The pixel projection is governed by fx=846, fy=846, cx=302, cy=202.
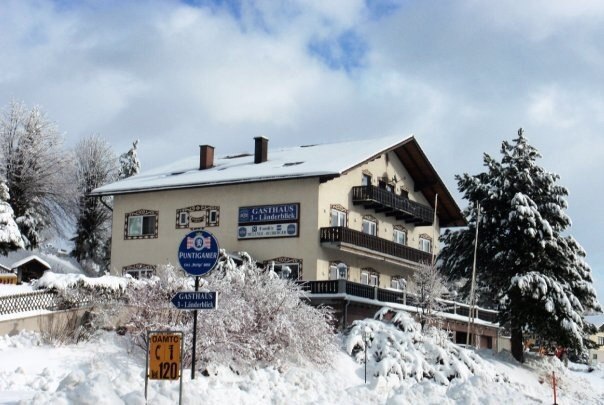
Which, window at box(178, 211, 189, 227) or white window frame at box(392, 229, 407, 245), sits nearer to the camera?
window at box(178, 211, 189, 227)

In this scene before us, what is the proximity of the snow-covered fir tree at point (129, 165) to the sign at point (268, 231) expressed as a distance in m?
27.3

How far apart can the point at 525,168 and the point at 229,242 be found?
1549cm

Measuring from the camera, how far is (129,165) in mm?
68375

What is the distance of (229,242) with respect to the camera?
142 feet

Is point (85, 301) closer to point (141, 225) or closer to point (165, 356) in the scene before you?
point (165, 356)

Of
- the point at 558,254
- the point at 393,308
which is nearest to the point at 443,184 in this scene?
the point at 558,254

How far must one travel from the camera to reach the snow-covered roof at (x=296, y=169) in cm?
4197

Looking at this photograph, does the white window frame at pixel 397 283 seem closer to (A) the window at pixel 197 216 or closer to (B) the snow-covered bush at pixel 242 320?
(A) the window at pixel 197 216

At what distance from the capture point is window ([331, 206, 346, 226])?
139 feet

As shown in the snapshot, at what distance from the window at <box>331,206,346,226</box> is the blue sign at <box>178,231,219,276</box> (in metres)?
25.9

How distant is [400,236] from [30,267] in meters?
20.9

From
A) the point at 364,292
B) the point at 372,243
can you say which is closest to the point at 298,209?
the point at 372,243

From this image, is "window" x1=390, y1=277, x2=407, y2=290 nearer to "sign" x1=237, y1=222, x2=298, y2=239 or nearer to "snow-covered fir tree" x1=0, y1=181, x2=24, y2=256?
"sign" x1=237, y1=222, x2=298, y2=239

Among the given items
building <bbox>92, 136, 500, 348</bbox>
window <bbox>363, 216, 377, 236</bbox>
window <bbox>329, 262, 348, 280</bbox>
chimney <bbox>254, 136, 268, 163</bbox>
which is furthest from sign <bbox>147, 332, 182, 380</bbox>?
chimney <bbox>254, 136, 268, 163</bbox>
